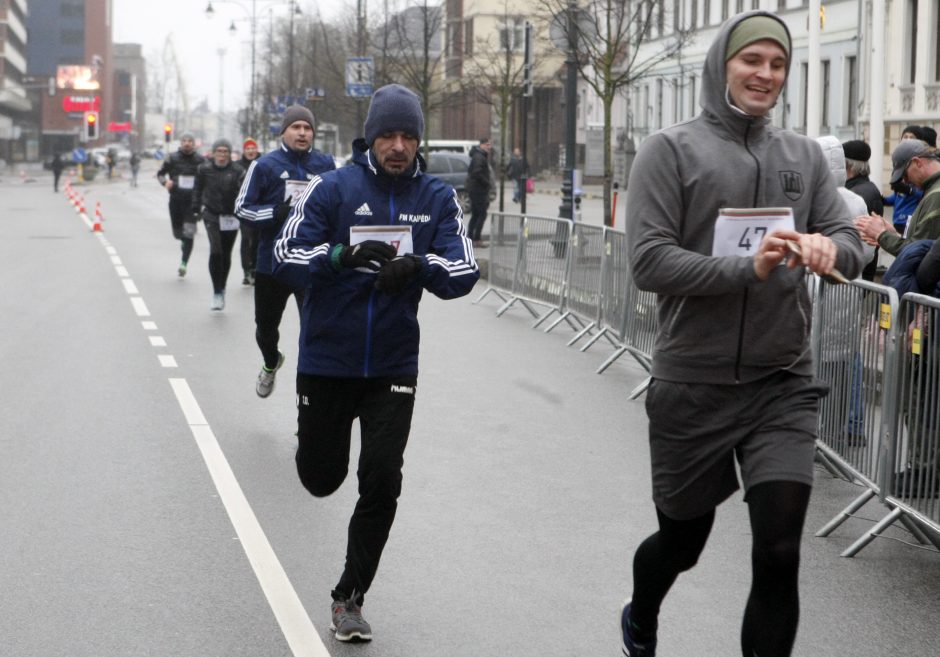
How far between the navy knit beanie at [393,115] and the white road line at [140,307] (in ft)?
37.8

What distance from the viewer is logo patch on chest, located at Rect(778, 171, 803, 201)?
4508 mm

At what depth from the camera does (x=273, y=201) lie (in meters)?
10.5

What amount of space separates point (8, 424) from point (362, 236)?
513 cm

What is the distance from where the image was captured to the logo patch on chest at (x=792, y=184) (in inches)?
177

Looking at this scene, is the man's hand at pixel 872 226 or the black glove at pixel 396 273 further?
the man's hand at pixel 872 226

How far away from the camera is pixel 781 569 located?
4.28 metres

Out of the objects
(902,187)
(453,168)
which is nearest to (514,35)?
(453,168)

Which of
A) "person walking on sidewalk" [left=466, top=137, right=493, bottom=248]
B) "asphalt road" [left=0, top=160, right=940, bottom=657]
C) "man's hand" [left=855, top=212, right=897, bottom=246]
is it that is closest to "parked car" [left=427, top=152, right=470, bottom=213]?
"person walking on sidewalk" [left=466, top=137, right=493, bottom=248]

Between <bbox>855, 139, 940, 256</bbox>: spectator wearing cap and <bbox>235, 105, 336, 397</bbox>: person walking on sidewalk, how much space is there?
11.4ft

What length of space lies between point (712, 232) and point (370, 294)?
1471 mm

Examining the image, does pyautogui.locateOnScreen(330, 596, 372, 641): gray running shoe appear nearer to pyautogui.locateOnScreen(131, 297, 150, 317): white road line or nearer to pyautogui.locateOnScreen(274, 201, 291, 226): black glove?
pyautogui.locateOnScreen(274, 201, 291, 226): black glove

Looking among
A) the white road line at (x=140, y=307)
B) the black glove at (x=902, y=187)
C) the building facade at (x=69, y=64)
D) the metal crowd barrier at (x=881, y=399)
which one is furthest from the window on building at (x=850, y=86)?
the building facade at (x=69, y=64)

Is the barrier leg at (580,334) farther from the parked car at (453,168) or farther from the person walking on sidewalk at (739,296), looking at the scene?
the parked car at (453,168)

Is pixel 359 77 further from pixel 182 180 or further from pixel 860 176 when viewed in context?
pixel 860 176
